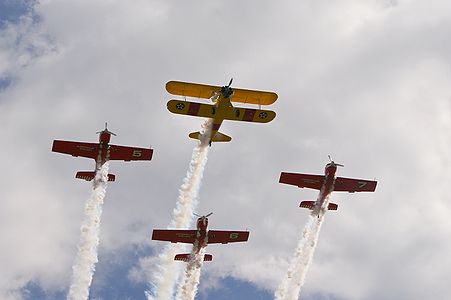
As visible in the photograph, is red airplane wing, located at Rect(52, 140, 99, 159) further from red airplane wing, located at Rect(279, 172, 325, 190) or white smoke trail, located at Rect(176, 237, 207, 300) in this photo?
red airplane wing, located at Rect(279, 172, 325, 190)

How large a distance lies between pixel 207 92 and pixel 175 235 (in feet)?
45.2

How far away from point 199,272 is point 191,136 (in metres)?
12.5

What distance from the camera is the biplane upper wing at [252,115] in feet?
317

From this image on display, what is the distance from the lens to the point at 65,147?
9419cm

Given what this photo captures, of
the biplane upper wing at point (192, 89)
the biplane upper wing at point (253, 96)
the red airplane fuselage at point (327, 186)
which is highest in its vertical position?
the biplane upper wing at point (253, 96)

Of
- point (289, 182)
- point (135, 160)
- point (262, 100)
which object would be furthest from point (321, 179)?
point (135, 160)

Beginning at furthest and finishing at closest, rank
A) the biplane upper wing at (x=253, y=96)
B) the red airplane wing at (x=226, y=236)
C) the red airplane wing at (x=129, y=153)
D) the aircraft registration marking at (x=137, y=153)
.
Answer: the red airplane wing at (x=226, y=236)
the biplane upper wing at (x=253, y=96)
the aircraft registration marking at (x=137, y=153)
the red airplane wing at (x=129, y=153)

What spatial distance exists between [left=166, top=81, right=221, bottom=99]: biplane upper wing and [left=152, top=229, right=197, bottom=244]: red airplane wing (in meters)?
12.8

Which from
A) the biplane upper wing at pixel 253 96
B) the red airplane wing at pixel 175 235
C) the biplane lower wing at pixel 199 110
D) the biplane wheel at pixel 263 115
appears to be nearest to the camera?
the biplane lower wing at pixel 199 110

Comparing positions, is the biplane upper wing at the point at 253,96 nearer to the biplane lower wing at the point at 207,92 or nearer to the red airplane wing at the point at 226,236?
the biplane lower wing at the point at 207,92

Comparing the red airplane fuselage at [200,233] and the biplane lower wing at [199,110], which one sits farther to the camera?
the red airplane fuselage at [200,233]

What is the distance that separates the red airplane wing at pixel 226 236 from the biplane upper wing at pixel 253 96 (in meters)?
12.7

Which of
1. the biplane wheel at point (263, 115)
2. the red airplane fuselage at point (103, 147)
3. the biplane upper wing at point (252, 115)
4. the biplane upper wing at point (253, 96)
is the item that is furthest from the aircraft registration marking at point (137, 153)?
the biplane wheel at point (263, 115)

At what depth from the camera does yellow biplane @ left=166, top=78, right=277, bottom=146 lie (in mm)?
93938
